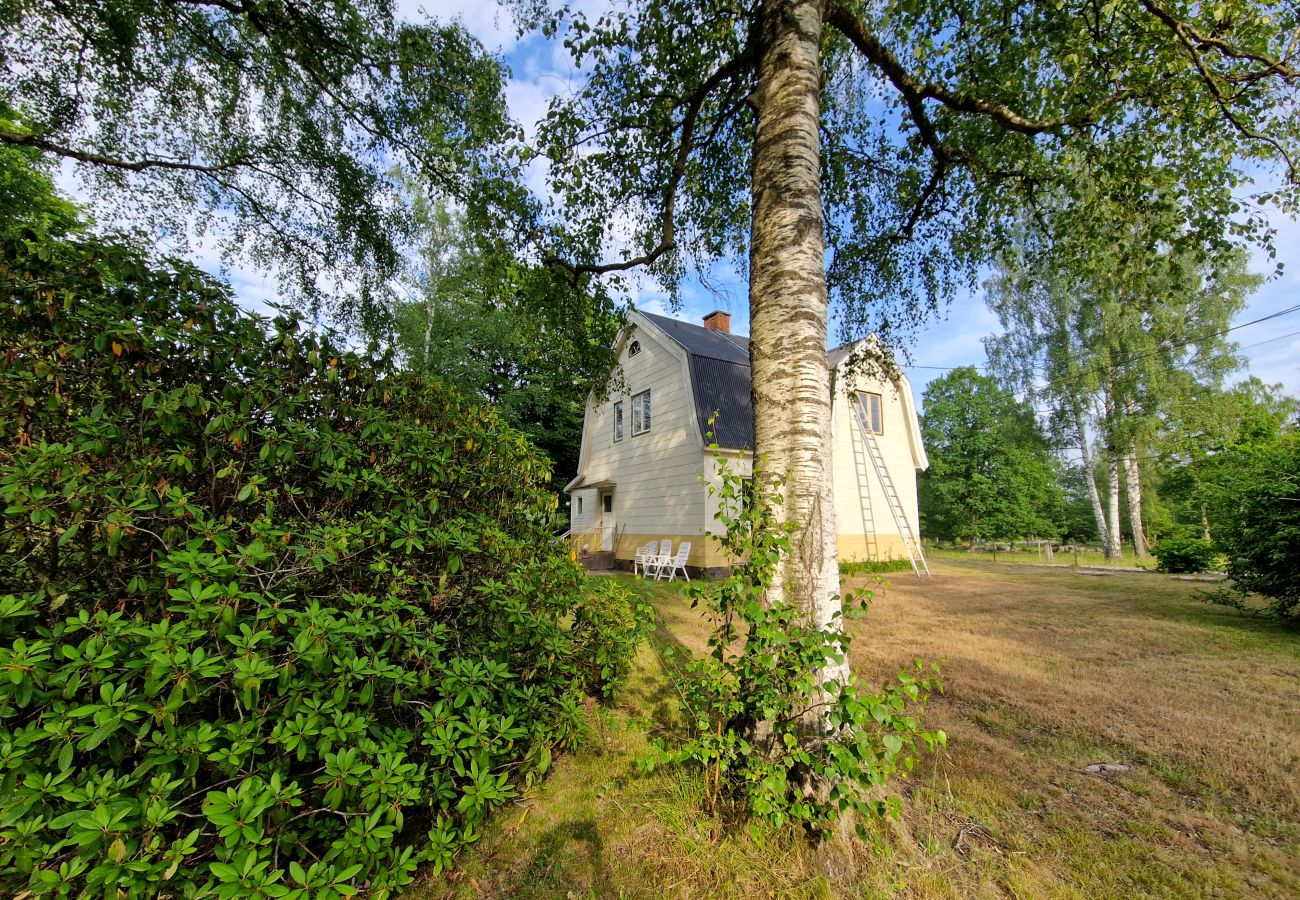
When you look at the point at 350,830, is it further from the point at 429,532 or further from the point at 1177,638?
the point at 1177,638

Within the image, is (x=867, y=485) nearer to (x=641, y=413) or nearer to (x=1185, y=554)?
(x=641, y=413)

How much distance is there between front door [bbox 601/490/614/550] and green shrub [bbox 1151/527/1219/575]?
14.5 meters

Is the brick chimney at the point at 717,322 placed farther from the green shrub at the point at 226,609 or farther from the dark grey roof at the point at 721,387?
the green shrub at the point at 226,609

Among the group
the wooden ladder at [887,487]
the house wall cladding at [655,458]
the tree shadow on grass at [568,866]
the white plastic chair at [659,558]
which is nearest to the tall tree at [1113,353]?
the wooden ladder at [887,487]

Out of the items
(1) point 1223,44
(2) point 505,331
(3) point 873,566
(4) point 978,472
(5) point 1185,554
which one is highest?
(2) point 505,331

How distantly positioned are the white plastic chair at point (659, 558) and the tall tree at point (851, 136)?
21.7 feet

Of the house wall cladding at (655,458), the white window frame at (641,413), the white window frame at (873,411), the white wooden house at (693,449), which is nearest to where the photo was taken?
the white wooden house at (693,449)

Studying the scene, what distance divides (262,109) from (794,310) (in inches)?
246

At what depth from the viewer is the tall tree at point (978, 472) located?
29922 millimetres

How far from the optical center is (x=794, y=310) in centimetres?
238

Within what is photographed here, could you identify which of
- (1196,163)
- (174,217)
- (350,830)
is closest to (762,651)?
(350,830)

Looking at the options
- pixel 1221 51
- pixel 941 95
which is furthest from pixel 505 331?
pixel 1221 51

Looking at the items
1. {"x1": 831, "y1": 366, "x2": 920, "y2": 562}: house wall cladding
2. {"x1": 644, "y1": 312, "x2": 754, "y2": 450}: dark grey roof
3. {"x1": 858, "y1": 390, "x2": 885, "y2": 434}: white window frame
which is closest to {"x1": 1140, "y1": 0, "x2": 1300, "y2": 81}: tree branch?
{"x1": 644, "y1": 312, "x2": 754, "y2": 450}: dark grey roof

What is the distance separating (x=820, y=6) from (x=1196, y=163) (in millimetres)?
3643
